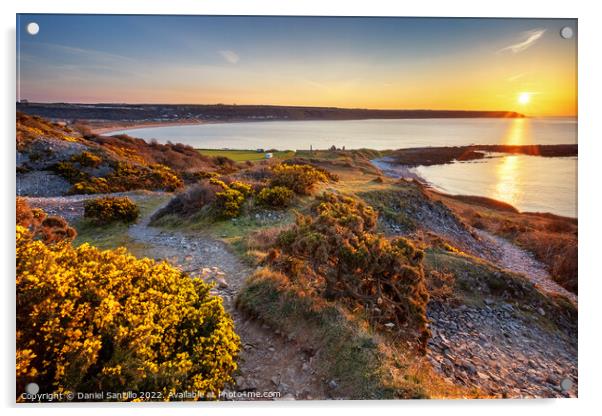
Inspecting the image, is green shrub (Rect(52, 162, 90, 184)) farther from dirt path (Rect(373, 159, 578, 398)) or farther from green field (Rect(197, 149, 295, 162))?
dirt path (Rect(373, 159, 578, 398))

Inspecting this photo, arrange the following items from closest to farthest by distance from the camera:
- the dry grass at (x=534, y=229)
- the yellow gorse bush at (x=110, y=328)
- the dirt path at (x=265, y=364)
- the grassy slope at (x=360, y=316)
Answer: the yellow gorse bush at (x=110, y=328), the grassy slope at (x=360, y=316), the dirt path at (x=265, y=364), the dry grass at (x=534, y=229)

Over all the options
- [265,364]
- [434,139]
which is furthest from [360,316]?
[434,139]

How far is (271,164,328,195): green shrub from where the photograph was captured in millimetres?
8695

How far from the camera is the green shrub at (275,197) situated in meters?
10.3

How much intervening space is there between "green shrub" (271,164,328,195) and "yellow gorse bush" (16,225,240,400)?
4955mm

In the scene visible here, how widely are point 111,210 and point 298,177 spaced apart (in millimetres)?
5223

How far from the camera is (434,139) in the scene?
7.39 m

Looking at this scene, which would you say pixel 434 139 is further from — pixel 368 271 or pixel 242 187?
pixel 242 187

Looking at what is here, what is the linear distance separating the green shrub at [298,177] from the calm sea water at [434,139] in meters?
1.19

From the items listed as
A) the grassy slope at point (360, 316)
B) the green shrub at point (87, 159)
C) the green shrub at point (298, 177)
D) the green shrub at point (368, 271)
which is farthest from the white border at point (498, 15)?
the green shrub at point (87, 159)

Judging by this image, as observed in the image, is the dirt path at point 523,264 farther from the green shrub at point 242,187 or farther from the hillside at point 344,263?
the green shrub at point 242,187

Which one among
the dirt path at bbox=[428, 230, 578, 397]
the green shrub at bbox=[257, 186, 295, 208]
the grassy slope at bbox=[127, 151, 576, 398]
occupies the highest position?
the green shrub at bbox=[257, 186, 295, 208]

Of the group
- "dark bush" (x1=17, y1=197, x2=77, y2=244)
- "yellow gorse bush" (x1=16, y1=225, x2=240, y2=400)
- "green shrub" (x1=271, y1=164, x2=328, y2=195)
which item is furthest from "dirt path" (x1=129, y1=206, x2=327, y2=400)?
"green shrub" (x1=271, y1=164, x2=328, y2=195)

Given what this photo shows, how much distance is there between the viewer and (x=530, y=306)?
6875mm
